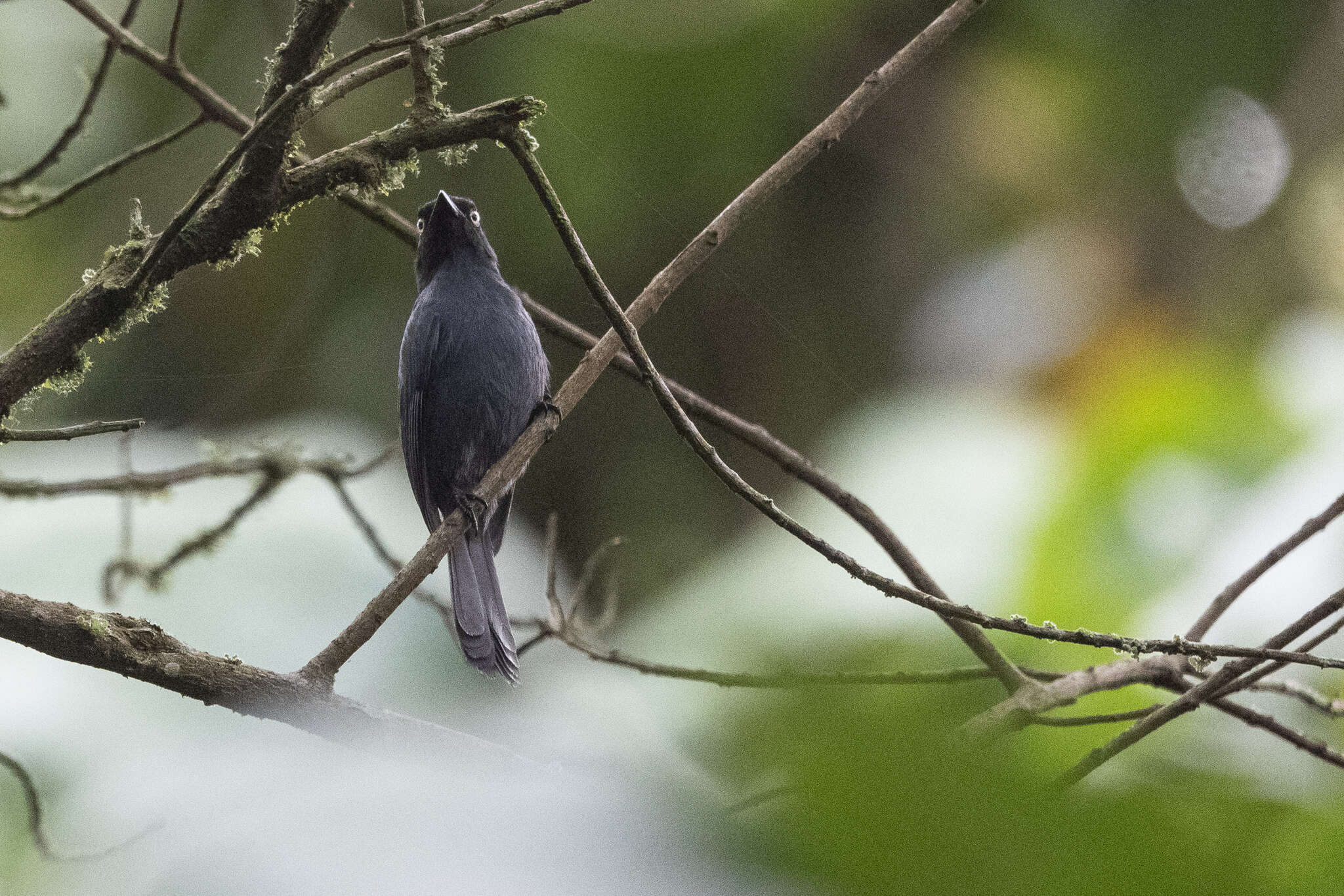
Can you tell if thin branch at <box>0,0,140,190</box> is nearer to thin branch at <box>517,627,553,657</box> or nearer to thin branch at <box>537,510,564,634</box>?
thin branch at <box>537,510,564,634</box>

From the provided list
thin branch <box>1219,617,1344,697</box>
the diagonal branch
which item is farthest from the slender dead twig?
thin branch <box>1219,617,1344,697</box>

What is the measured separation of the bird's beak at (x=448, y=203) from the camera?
2400 mm

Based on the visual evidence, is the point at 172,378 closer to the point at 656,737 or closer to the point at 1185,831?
the point at 656,737

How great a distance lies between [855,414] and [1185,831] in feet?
7.62

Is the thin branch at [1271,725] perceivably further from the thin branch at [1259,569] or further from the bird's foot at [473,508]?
the bird's foot at [473,508]

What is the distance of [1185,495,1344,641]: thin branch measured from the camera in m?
1.45

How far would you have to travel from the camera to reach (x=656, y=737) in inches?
46.3

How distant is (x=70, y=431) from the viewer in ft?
3.99

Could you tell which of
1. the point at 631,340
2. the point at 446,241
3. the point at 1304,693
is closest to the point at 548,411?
the point at 631,340

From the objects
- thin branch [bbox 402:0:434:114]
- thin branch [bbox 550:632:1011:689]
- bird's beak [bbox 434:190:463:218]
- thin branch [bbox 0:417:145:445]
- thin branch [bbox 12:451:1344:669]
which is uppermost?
bird's beak [bbox 434:190:463:218]

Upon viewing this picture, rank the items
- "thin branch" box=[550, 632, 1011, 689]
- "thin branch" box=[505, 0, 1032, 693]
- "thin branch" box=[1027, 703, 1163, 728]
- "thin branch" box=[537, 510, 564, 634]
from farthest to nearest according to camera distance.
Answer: "thin branch" box=[537, 510, 564, 634], "thin branch" box=[505, 0, 1032, 693], "thin branch" box=[1027, 703, 1163, 728], "thin branch" box=[550, 632, 1011, 689]

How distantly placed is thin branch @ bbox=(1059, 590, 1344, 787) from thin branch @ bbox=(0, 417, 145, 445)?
101 cm

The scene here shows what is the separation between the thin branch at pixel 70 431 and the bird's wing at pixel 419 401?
1178 millimetres

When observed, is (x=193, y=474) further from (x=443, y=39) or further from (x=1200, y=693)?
(x=1200, y=693)
